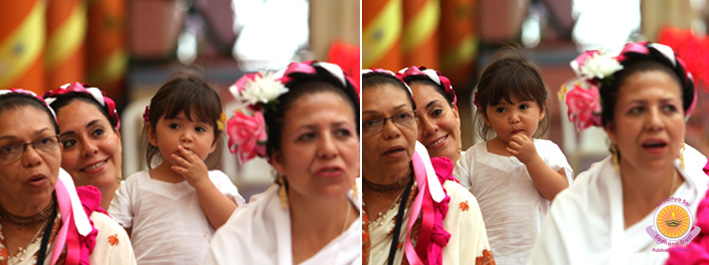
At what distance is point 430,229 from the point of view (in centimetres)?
154

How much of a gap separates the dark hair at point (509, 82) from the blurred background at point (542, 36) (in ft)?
0.06

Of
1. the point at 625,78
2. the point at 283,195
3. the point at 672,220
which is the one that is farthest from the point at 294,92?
the point at 672,220

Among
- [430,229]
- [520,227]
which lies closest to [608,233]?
[520,227]

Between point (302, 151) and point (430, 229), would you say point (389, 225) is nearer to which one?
point (430, 229)

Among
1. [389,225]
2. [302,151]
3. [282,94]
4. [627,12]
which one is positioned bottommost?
[389,225]

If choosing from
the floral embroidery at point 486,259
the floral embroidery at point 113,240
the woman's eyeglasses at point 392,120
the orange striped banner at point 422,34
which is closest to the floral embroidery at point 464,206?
the floral embroidery at point 486,259

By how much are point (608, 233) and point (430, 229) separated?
36 cm

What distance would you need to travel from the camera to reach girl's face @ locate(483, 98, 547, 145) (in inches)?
60.1

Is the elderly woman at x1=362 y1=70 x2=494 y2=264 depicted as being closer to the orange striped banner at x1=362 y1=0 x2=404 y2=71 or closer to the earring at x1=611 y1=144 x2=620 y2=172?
the orange striped banner at x1=362 y1=0 x2=404 y2=71

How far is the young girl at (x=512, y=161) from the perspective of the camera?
1502mm

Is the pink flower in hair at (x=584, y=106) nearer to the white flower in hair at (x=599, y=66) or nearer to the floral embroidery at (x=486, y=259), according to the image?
the white flower in hair at (x=599, y=66)

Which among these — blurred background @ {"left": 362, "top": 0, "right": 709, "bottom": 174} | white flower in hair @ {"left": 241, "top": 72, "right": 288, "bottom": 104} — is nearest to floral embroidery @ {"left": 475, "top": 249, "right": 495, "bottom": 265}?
blurred background @ {"left": 362, "top": 0, "right": 709, "bottom": 174}

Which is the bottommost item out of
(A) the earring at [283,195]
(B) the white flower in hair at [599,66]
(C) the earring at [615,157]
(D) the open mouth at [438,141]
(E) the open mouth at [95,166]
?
(A) the earring at [283,195]

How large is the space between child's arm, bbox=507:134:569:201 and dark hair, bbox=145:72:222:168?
0.62m
